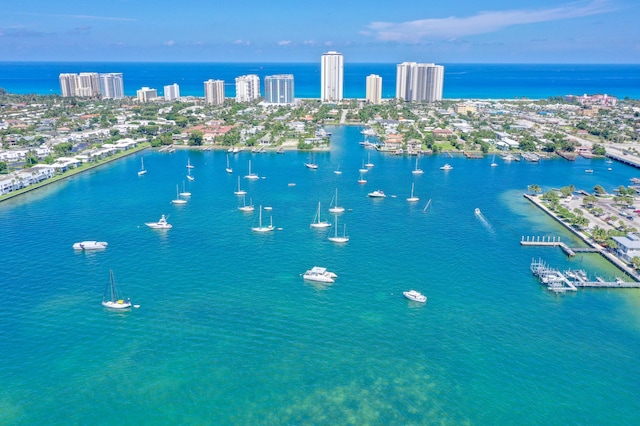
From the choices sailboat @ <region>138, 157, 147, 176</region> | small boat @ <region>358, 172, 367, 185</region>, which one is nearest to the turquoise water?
small boat @ <region>358, 172, 367, 185</region>

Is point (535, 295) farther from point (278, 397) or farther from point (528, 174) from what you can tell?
point (528, 174)

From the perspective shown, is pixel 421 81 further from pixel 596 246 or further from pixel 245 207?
pixel 596 246

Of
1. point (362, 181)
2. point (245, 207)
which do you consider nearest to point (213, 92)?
point (362, 181)

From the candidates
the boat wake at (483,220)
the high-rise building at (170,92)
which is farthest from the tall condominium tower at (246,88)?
the boat wake at (483,220)

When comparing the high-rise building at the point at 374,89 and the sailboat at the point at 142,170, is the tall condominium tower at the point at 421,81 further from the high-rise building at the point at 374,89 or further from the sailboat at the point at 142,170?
the sailboat at the point at 142,170

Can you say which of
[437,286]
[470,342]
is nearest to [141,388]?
[470,342]
